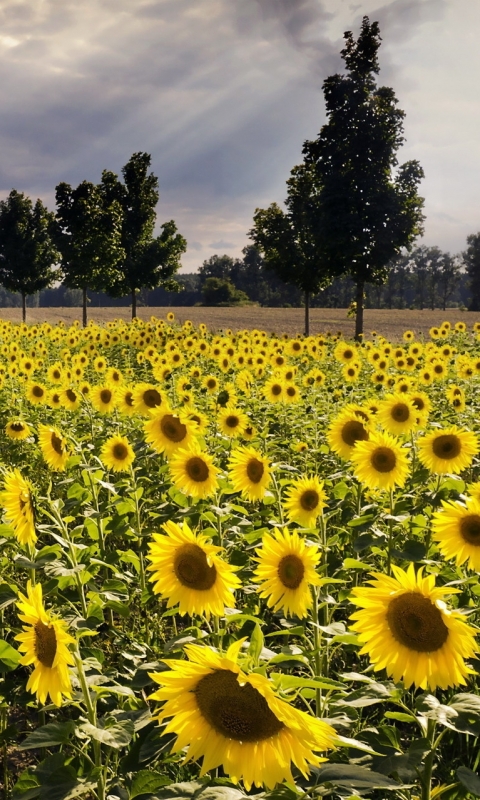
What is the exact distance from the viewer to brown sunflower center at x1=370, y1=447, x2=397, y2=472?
3.78m

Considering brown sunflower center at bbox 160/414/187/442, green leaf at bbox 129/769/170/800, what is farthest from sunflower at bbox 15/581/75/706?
brown sunflower center at bbox 160/414/187/442

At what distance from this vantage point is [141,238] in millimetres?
34344

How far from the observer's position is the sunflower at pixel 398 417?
16.5ft

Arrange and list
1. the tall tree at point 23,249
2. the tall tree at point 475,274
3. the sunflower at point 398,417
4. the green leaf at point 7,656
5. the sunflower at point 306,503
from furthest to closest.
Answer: the tall tree at point 475,274 < the tall tree at point 23,249 < the sunflower at point 398,417 < the sunflower at point 306,503 < the green leaf at point 7,656

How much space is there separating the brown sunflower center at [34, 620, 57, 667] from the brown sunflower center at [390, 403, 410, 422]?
3.85 m

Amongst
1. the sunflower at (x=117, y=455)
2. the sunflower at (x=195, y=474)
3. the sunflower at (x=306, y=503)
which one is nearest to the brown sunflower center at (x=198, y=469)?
the sunflower at (x=195, y=474)

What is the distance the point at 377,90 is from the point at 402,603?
1240 inches

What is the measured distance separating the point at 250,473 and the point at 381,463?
32.4 inches

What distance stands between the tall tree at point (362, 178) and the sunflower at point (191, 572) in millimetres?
26051

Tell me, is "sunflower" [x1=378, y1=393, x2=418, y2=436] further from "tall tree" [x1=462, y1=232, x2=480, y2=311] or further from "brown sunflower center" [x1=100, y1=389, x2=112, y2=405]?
"tall tree" [x1=462, y1=232, x2=480, y2=311]

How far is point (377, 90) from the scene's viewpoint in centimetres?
2866

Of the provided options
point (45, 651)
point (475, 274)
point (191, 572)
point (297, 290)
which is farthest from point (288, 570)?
point (297, 290)

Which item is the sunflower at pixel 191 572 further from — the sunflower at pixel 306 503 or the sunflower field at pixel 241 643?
the sunflower at pixel 306 503

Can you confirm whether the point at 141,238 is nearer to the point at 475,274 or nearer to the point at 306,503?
the point at 306,503
